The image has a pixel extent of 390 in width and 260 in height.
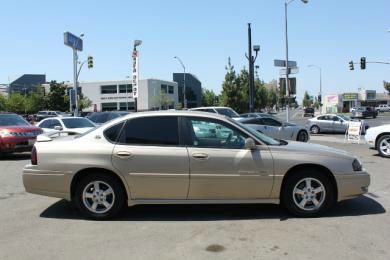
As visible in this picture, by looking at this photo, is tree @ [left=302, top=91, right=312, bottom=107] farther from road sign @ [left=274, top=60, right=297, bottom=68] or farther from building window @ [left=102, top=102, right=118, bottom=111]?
road sign @ [left=274, top=60, right=297, bottom=68]

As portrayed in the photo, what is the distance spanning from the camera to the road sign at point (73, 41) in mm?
44181

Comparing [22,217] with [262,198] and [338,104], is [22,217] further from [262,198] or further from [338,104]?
[338,104]

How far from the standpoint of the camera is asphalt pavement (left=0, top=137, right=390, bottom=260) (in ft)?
17.3

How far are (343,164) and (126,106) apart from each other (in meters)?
102

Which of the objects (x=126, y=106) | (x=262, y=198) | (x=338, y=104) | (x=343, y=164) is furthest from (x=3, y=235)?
(x=338, y=104)

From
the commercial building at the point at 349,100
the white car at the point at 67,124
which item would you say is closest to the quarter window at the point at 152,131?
the white car at the point at 67,124

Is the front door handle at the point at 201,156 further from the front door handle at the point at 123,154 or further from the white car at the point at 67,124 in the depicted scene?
the white car at the point at 67,124

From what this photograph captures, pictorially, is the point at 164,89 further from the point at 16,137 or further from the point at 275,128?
the point at 16,137

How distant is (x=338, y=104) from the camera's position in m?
114

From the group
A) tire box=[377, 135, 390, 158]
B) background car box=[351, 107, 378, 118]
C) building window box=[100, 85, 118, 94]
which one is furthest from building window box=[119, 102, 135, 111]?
tire box=[377, 135, 390, 158]

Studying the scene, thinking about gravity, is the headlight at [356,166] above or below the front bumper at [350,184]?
above

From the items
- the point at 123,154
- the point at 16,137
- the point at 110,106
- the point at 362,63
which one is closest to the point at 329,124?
the point at 362,63

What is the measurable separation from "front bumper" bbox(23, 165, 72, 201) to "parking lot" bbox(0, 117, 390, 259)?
394 mm

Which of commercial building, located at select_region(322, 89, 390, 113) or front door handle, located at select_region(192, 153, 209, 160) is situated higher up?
commercial building, located at select_region(322, 89, 390, 113)
